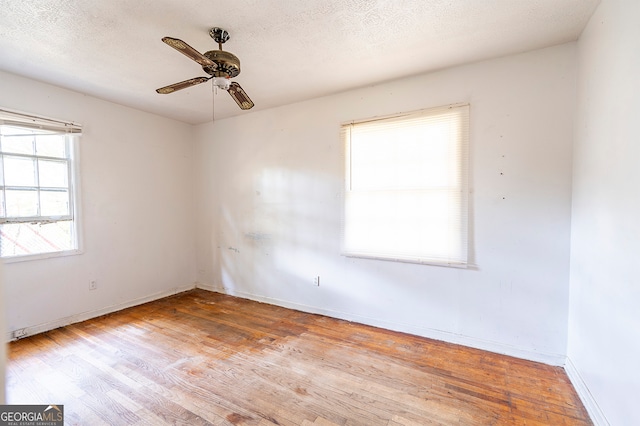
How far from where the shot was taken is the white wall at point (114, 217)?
9.15 feet

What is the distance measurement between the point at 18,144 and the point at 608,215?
4838 mm

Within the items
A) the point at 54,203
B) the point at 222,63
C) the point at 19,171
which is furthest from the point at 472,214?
the point at 19,171

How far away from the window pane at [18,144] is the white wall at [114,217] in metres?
0.29

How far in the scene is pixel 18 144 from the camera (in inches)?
107

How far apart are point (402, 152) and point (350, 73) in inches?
36.3

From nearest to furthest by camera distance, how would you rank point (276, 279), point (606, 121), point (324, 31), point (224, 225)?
point (606, 121) < point (324, 31) < point (276, 279) < point (224, 225)

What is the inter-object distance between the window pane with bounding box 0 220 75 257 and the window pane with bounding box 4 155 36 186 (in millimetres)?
418

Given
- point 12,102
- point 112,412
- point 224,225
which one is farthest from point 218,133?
point 112,412

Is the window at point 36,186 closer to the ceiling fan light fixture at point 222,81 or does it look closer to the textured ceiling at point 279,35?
the textured ceiling at point 279,35

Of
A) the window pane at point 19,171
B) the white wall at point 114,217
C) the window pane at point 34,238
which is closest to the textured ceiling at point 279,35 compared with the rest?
the white wall at point 114,217

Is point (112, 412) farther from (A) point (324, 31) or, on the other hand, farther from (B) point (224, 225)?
(A) point (324, 31)

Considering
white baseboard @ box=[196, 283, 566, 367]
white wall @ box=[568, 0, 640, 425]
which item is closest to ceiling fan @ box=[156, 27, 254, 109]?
white wall @ box=[568, 0, 640, 425]

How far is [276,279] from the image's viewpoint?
144 inches

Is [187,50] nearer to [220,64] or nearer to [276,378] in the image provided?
[220,64]
